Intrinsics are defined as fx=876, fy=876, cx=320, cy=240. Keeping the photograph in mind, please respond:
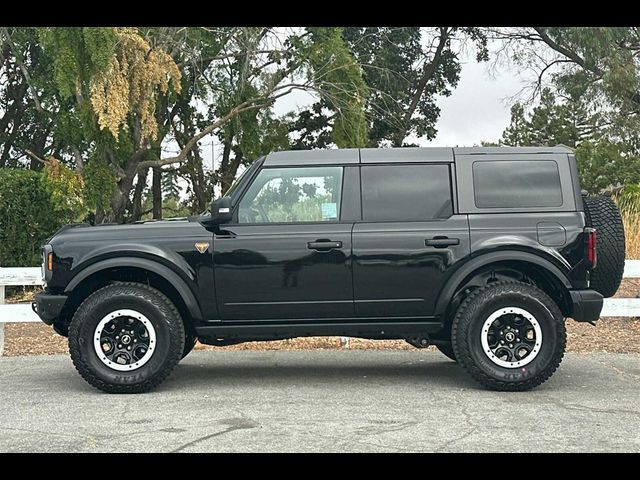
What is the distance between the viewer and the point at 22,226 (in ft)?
46.1

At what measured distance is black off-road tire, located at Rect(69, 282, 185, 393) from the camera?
6.98m

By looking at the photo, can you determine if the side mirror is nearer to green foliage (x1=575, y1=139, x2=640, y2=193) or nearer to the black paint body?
the black paint body

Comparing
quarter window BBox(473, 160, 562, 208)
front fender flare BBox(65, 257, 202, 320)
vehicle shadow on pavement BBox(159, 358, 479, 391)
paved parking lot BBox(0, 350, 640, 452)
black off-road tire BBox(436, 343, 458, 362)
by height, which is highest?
quarter window BBox(473, 160, 562, 208)

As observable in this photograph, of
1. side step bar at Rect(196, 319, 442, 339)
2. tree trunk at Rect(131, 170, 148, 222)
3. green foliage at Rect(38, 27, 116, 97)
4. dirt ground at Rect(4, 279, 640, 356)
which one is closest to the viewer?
side step bar at Rect(196, 319, 442, 339)

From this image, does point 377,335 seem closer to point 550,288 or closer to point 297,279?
point 297,279

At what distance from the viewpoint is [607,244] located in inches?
291

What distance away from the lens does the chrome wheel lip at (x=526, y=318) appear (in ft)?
23.0

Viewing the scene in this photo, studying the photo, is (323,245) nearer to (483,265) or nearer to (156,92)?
(483,265)

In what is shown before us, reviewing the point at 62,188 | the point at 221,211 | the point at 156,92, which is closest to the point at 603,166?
the point at 156,92

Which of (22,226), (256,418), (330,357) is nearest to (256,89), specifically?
(22,226)

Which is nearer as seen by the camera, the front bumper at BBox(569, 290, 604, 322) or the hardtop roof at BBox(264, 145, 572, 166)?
the front bumper at BBox(569, 290, 604, 322)

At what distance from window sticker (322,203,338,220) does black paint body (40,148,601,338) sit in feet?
0.28

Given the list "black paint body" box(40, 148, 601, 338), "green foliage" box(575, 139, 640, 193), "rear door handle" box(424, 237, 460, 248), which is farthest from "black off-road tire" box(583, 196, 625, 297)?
"green foliage" box(575, 139, 640, 193)

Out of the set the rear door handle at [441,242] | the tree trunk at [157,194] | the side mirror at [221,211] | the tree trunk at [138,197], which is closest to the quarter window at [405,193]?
the rear door handle at [441,242]
